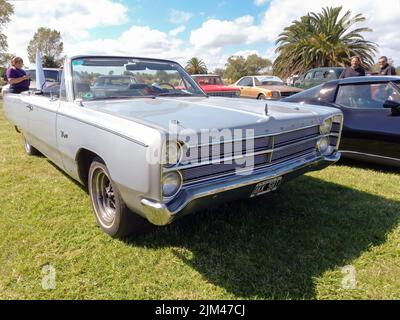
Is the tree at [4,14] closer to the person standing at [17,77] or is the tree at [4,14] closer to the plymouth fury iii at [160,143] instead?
the person standing at [17,77]

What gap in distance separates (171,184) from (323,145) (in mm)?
1759

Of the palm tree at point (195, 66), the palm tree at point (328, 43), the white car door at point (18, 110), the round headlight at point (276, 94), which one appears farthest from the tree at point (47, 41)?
the white car door at point (18, 110)

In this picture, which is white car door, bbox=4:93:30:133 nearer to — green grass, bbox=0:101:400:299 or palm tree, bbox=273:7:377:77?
green grass, bbox=0:101:400:299

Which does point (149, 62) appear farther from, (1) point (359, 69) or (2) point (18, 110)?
(1) point (359, 69)

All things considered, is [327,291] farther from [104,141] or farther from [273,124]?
[104,141]

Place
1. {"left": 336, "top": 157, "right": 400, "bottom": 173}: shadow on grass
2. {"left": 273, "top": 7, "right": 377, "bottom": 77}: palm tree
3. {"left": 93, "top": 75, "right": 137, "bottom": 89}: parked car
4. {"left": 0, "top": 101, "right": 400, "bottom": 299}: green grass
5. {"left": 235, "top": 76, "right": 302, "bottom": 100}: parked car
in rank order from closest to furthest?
{"left": 0, "top": 101, "right": 400, "bottom": 299}: green grass
{"left": 93, "top": 75, "right": 137, "bottom": 89}: parked car
{"left": 336, "top": 157, "right": 400, "bottom": 173}: shadow on grass
{"left": 235, "top": 76, "right": 302, "bottom": 100}: parked car
{"left": 273, "top": 7, "right": 377, "bottom": 77}: palm tree

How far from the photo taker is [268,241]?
277 centimetres

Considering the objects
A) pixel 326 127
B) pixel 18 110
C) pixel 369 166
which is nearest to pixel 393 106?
pixel 369 166

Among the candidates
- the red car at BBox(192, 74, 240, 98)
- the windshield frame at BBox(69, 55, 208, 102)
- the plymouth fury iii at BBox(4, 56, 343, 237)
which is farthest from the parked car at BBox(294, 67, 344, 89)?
the plymouth fury iii at BBox(4, 56, 343, 237)

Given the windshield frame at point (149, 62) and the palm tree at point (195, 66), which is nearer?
the windshield frame at point (149, 62)

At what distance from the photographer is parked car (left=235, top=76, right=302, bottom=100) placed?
12.6m

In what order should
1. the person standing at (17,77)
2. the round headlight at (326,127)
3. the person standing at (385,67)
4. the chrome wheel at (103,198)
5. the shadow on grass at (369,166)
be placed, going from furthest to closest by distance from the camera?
the person standing at (385,67) < the person standing at (17,77) < the shadow on grass at (369,166) < the round headlight at (326,127) < the chrome wheel at (103,198)

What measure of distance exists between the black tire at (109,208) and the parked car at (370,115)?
3.25 metres

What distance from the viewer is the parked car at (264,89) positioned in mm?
12617
